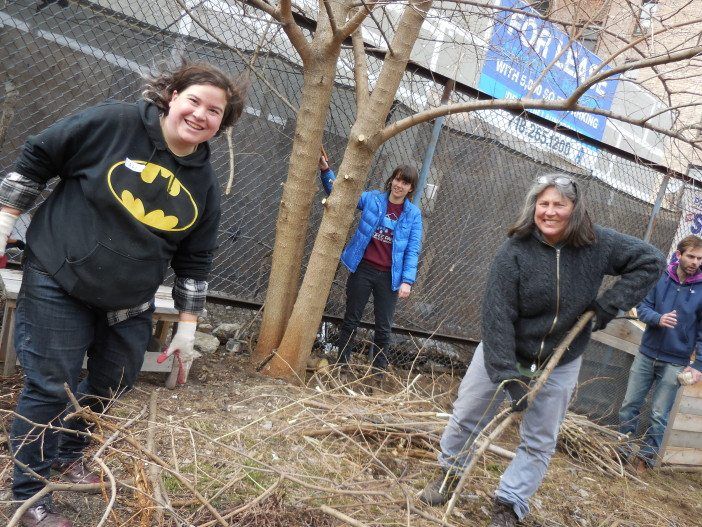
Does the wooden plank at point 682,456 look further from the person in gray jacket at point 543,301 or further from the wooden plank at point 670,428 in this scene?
the person in gray jacket at point 543,301

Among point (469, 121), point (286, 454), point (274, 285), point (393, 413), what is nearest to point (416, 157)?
point (469, 121)

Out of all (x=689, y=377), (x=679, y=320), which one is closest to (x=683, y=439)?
(x=689, y=377)

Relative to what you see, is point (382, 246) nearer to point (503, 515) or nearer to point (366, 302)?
point (366, 302)

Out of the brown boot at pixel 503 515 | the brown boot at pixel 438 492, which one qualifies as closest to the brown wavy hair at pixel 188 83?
the brown boot at pixel 438 492

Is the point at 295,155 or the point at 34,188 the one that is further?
the point at 295,155

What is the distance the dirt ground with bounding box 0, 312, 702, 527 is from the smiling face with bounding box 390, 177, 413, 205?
1.49m

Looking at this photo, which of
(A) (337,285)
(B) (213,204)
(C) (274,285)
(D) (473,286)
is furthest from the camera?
(D) (473,286)

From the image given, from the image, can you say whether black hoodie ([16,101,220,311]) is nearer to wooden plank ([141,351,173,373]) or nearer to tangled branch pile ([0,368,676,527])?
tangled branch pile ([0,368,676,527])

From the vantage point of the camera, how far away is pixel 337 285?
17.8 ft

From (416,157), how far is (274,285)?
5.67 feet

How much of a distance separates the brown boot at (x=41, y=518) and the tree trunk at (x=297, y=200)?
7.92 ft

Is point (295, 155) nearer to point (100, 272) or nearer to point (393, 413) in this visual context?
point (393, 413)

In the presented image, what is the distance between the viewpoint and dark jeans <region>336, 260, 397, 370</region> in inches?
201

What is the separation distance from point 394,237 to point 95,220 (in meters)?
3.01
